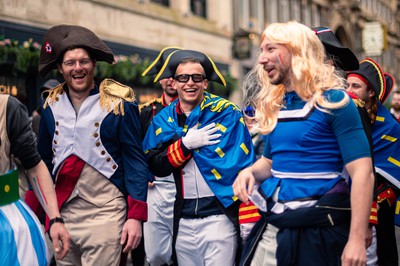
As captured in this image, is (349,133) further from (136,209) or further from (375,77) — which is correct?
(375,77)

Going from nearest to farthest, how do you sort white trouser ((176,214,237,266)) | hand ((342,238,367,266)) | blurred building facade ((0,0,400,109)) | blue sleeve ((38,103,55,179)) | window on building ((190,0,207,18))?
hand ((342,238,367,266)) → blue sleeve ((38,103,55,179)) → white trouser ((176,214,237,266)) → blurred building facade ((0,0,400,109)) → window on building ((190,0,207,18))

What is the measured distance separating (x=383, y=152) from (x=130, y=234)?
192 centimetres

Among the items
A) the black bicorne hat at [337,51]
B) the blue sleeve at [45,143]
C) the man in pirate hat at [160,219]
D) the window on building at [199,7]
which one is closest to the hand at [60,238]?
the blue sleeve at [45,143]

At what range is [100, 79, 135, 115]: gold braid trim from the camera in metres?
4.03

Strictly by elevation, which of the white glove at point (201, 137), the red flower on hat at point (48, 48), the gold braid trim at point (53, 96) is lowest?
the white glove at point (201, 137)

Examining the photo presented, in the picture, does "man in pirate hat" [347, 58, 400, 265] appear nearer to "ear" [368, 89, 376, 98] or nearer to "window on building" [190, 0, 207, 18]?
"ear" [368, 89, 376, 98]

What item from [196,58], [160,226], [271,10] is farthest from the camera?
[271,10]

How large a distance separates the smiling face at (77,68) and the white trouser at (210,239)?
3.71 ft

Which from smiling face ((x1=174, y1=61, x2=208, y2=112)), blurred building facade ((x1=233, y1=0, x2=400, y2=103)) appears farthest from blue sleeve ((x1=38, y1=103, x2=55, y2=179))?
blurred building facade ((x1=233, y1=0, x2=400, y2=103))

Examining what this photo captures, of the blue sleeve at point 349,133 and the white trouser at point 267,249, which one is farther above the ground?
the blue sleeve at point 349,133

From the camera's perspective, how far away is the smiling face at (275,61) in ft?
10.0

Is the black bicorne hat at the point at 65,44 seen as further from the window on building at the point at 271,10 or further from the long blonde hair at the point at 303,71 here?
the window on building at the point at 271,10

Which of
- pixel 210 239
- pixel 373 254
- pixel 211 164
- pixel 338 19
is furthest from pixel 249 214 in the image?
pixel 338 19

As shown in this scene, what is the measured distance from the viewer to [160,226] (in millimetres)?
5633
